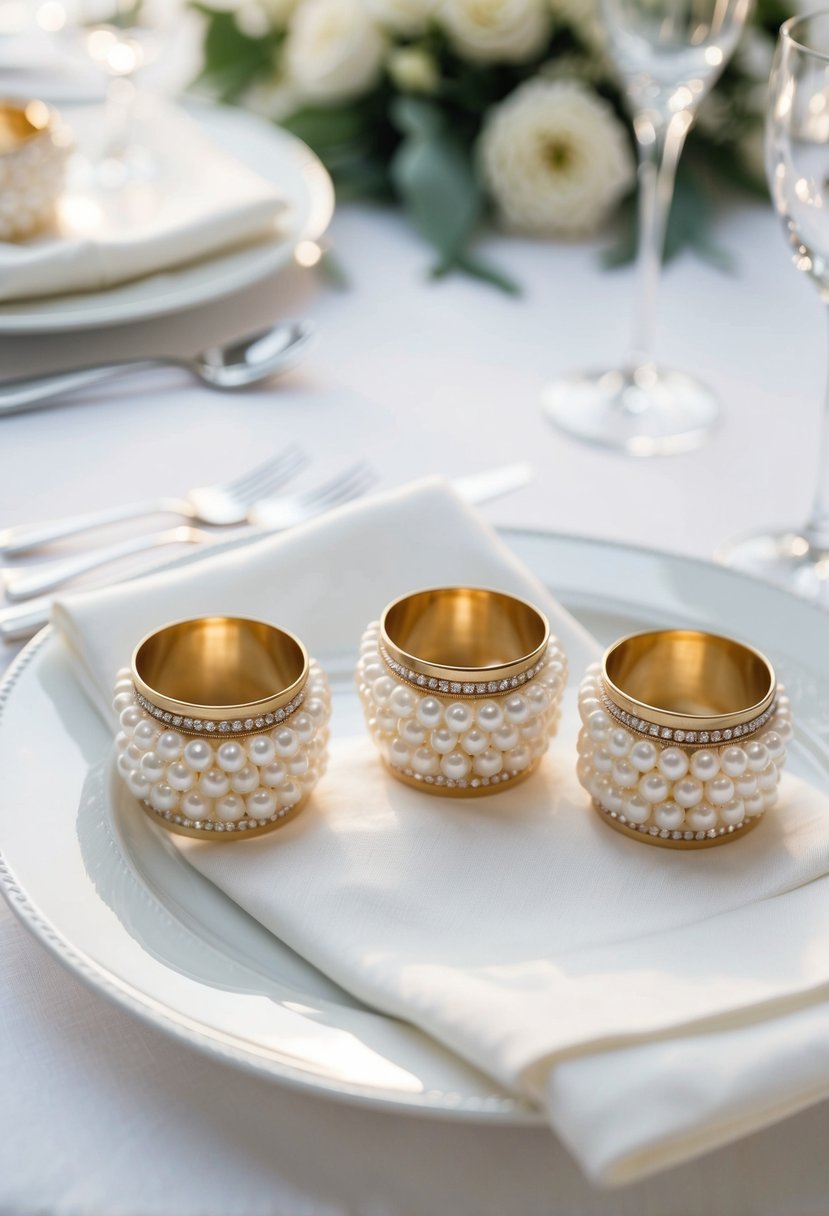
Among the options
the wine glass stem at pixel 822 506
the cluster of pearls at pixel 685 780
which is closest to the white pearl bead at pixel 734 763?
the cluster of pearls at pixel 685 780

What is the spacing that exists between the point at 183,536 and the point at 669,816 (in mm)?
350

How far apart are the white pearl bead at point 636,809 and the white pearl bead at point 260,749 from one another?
134 mm

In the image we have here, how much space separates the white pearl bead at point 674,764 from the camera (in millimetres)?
506

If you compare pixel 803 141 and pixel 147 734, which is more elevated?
pixel 803 141

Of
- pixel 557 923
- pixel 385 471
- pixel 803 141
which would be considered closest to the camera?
pixel 557 923

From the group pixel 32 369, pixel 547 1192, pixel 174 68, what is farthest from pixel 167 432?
pixel 174 68

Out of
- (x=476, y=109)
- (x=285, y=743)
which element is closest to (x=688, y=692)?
(x=285, y=743)

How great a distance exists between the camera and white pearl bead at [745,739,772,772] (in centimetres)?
51

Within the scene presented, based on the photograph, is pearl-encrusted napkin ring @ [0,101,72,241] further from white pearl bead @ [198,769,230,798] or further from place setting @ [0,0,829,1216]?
white pearl bead @ [198,769,230,798]

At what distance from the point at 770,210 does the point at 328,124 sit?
1.34ft

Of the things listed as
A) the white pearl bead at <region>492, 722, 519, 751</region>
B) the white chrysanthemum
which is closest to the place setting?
the white pearl bead at <region>492, 722, 519, 751</region>

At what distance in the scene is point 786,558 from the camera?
79 cm

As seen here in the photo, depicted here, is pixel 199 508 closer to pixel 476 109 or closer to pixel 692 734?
pixel 692 734

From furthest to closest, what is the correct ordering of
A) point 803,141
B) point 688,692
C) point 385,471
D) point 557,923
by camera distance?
point 385,471
point 803,141
point 688,692
point 557,923
